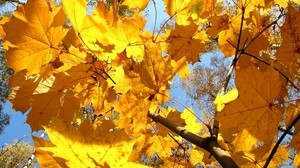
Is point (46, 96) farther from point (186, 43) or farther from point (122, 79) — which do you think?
point (186, 43)

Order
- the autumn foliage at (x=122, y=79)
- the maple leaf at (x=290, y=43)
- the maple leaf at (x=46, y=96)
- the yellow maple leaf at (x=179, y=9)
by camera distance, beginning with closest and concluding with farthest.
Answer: the autumn foliage at (x=122, y=79) < the maple leaf at (x=46, y=96) < the maple leaf at (x=290, y=43) < the yellow maple leaf at (x=179, y=9)

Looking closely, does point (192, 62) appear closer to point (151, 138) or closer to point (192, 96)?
point (151, 138)

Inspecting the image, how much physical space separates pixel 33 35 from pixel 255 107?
1.82 ft

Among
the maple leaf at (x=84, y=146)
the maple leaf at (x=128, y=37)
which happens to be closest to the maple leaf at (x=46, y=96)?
the maple leaf at (x=128, y=37)

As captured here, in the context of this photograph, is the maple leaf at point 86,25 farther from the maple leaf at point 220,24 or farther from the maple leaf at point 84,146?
the maple leaf at point 220,24

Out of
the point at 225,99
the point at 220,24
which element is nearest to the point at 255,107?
the point at 225,99

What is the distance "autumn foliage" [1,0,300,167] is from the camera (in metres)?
0.67

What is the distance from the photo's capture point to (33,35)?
823 millimetres

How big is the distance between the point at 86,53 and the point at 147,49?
0.28 metres

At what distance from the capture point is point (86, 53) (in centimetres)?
96

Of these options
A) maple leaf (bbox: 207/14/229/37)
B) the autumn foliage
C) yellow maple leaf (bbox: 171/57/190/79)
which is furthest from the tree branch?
maple leaf (bbox: 207/14/229/37)

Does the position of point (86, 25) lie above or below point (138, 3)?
below

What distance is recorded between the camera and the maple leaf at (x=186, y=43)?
4.12 feet

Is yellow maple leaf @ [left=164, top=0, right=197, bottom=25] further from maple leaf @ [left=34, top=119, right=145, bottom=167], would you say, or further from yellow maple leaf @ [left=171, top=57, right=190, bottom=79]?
maple leaf @ [left=34, top=119, right=145, bottom=167]
